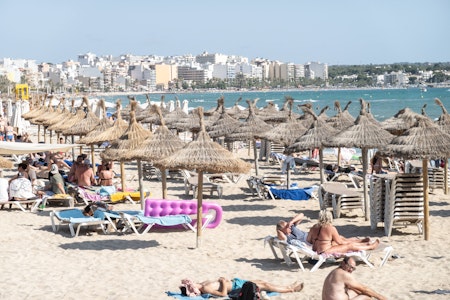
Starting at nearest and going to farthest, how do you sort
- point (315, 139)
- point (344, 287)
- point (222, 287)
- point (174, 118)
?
point (344, 287), point (222, 287), point (315, 139), point (174, 118)

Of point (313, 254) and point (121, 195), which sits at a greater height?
point (121, 195)

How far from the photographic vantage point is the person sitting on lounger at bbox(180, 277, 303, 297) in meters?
6.90

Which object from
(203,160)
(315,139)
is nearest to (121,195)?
(315,139)

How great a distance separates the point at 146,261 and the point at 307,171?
10.5m

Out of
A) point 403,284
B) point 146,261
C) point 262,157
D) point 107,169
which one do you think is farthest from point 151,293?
point 262,157

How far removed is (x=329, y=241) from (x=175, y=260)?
195cm

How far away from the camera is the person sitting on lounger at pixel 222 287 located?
6.90 metres

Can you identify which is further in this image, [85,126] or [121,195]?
[85,126]

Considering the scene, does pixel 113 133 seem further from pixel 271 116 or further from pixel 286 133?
pixel 271 116

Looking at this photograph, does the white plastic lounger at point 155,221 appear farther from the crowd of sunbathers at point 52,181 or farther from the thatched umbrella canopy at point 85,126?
the thatched umbrella canopy at point 85,126

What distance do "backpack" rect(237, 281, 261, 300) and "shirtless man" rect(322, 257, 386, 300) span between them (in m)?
0.60

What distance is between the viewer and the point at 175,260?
872cm

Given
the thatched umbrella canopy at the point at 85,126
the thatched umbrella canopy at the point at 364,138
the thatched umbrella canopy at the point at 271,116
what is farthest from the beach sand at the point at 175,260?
the thatched umbrella canopy at the point at 271,116

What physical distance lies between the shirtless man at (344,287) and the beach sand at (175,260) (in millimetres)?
674
